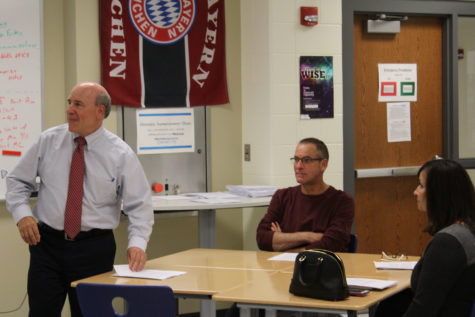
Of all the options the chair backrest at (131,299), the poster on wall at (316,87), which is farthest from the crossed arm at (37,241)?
the poster on wall at (316,87)

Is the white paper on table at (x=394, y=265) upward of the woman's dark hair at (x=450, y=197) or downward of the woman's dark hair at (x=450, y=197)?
downward

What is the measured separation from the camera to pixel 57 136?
3.26 metres

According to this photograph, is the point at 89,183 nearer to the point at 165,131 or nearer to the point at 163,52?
the point at 165,131

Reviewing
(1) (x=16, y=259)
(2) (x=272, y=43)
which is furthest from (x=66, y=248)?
(2) (x=272, y=43)

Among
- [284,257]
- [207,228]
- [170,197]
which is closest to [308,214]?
[284,257]

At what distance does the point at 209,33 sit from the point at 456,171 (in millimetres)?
2613

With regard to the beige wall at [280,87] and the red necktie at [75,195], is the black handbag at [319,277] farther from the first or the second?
the beige wall at [280,87]

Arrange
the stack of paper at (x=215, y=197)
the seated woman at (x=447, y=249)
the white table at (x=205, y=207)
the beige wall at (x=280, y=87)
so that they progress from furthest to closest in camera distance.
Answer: the beige wall at (x=280, y=87), the stack of paper at (x=215, y=197), the white table at (x=205, y=207), the seated woman at (x=447, y=249)

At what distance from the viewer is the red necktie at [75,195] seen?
310 cm

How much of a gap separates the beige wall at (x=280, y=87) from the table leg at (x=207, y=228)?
21.6 inches

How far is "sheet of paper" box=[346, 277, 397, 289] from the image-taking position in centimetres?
268

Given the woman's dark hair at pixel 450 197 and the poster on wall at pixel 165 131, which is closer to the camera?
the woman's dark hair at pixel 450 197

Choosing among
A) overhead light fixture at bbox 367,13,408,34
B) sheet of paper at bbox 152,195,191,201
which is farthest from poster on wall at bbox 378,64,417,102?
sheet of paper at bbox 152,195,191,201

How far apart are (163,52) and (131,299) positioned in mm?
2514
